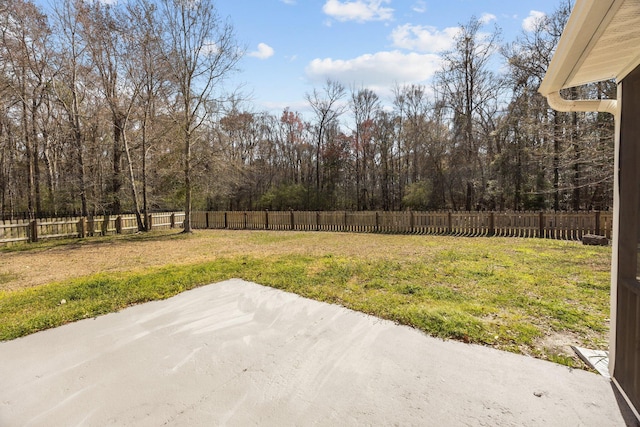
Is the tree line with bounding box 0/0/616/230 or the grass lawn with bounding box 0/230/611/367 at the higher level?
the tree line with bounding box 0/0/616/230

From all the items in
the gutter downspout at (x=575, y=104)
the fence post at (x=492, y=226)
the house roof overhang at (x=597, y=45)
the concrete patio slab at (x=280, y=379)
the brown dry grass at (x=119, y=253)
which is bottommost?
the brown dry grass at (x=119, y=253)

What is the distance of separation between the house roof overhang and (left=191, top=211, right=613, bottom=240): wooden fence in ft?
30.6

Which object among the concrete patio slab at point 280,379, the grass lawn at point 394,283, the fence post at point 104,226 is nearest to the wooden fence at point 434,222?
the grass lawn at point 394,283

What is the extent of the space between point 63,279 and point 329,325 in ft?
18.8

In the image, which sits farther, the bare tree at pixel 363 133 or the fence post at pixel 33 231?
the bare tree at pixel 363 133

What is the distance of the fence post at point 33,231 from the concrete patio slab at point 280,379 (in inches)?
447

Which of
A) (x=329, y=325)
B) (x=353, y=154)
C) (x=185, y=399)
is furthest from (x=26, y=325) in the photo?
(x=353, y=154)

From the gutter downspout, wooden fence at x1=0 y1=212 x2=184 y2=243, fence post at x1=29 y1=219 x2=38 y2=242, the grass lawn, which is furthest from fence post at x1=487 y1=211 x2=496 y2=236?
fence post at x1=29 y1=219 x2=38 y2=242

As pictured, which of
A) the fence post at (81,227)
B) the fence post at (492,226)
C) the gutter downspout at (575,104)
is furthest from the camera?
the fence post at (81,227)

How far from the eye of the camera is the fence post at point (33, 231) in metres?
11.7

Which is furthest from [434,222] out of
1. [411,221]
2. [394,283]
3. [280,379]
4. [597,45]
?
[280,379]

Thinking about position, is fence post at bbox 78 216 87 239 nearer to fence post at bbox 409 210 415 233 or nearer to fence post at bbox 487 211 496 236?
fence post at bbox 409 210 415 233

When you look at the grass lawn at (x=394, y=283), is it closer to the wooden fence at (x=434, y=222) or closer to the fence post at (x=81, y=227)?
the wooden fence at (x=434, y=222)

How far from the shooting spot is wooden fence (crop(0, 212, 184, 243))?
11.2m
